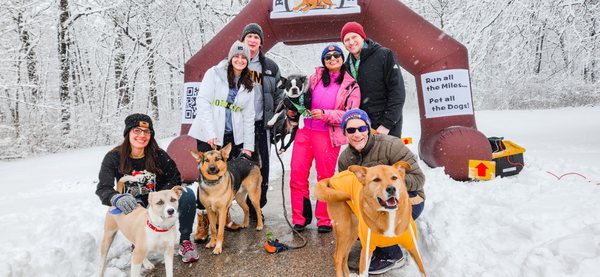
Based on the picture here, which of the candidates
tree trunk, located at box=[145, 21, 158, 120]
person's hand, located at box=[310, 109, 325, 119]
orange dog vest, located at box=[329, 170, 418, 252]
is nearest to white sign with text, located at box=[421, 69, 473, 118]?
person's hand, located at box=[310, 109, 325, 119]

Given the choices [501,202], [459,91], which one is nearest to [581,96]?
[459,91]

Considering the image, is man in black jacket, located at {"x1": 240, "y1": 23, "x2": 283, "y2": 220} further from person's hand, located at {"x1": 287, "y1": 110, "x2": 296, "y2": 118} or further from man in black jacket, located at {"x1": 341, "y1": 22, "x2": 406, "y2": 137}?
man in black jacket, located at {"x1": 341, "y1": 22, "x2": 406, "y2": 137}

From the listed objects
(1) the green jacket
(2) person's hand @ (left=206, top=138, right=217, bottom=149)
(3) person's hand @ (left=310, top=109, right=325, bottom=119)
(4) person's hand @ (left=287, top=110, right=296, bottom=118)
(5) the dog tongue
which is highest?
(4) person's hand @ (left=287, top=110, right=296, bottom=118)

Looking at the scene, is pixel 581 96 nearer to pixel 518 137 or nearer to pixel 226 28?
pixel 518 137

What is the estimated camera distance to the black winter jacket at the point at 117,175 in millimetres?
2951

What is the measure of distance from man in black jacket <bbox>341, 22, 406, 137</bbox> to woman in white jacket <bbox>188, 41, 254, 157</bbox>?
3.71 ft

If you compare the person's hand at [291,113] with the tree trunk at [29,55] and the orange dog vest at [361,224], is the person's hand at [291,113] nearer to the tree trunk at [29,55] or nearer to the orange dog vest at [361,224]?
the orange dog vest at [361,224]

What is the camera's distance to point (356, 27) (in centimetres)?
367

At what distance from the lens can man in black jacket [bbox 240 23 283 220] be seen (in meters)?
4.06

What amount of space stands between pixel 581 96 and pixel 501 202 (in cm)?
1717

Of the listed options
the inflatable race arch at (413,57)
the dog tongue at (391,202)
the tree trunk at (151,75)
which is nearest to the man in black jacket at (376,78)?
the dog tongue at (391,202)

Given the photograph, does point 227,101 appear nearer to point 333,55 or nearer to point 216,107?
point 216,107

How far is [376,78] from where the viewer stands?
372 centimetres

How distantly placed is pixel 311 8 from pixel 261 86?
198 centimetres
